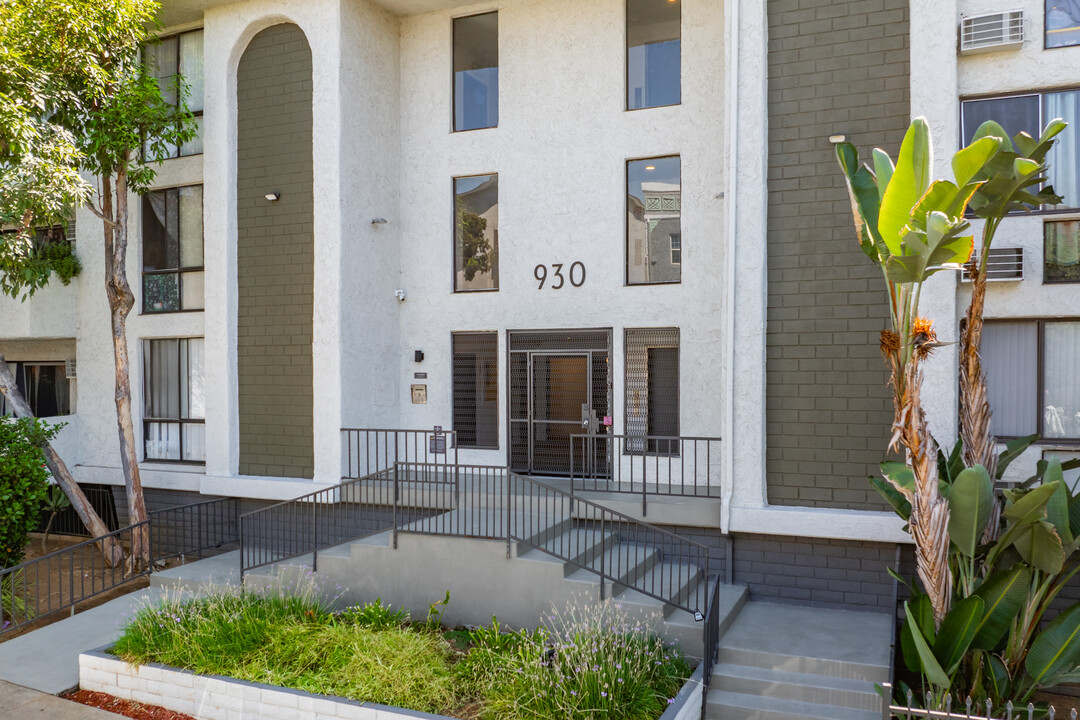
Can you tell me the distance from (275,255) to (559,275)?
4.53 meters

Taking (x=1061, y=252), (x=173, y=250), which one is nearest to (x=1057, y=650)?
(x=1061, y=252)

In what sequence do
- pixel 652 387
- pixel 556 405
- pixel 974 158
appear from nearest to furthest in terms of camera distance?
pixel 974 158 → pixel 652 387 → pixel 556 405

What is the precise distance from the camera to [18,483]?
10.3m

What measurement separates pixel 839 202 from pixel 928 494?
3850mm

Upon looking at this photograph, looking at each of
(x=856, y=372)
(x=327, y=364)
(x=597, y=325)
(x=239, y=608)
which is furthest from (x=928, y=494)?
(x=327, y=364)

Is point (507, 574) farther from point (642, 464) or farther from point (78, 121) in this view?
point (78, 121)

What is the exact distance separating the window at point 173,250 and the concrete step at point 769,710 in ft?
33.8

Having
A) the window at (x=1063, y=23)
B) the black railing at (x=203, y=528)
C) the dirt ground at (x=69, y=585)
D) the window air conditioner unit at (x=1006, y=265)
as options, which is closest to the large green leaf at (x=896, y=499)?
the window air conditioner unit at (x=1006, y=265)

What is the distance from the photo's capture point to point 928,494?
6.21m

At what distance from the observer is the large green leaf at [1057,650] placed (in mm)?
6324

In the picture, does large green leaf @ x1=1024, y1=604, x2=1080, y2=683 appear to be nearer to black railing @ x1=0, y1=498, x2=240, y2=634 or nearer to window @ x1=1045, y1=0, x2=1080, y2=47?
window @ x1=1045, y1=0, x2=1080, y2=47

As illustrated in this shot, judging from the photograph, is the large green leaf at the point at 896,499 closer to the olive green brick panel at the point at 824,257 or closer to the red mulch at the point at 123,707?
the olive green brick panel at the point at 824,257

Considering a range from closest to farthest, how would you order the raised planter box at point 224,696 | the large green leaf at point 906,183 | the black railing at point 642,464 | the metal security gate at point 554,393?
1. the large green leaf at point 906,183
2. the raised planter box at point 224,696
3. the black railing at point 642,464
4. the metal security gate at point 554,393

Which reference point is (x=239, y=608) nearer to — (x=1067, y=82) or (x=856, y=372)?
(x=856, y=372)
